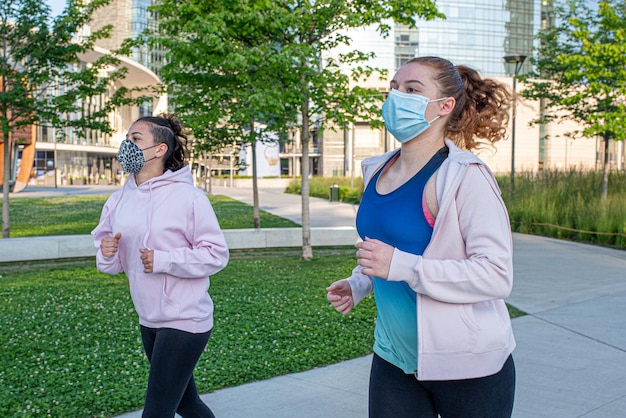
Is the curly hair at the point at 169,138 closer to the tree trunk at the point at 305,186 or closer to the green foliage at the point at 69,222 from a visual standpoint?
the tree trunk at the point at 305,186

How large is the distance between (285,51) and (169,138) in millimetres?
7571

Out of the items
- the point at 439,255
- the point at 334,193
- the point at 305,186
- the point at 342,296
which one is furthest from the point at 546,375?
the point at 334,193

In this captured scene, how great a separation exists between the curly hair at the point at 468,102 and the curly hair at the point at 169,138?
1.44 meters

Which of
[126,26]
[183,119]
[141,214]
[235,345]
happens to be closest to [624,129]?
[183,119]

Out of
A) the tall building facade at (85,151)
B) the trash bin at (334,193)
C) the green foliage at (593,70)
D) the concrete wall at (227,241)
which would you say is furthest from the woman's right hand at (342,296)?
the tall building facade at (85,151)

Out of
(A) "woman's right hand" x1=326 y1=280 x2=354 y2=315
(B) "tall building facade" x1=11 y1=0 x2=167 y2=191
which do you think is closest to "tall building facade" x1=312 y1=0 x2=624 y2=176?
(B) "tall building facade" x1=11 y1=0 x2=167 y2=191

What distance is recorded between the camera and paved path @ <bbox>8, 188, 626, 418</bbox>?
457 centimetres

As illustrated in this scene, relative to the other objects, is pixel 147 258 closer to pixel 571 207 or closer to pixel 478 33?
pixel 571 207

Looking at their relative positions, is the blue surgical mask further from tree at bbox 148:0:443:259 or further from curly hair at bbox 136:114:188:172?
tree at bbox 148:0:443:259

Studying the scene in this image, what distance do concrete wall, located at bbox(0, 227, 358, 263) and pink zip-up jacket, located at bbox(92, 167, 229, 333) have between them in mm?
9554

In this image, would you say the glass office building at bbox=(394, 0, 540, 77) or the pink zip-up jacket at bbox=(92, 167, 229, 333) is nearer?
the pink zip-up jacket at bbox=(92, 167, 229, 333)

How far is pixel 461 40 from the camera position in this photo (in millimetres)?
99438

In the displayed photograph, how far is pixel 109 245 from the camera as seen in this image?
3.12 m

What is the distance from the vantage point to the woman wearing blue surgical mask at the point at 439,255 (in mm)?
2092
